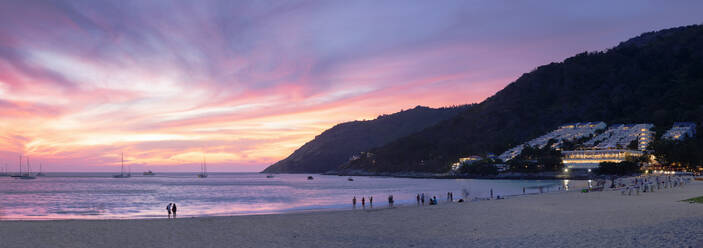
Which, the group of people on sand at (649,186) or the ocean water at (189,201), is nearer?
the ocean water at (189,201)

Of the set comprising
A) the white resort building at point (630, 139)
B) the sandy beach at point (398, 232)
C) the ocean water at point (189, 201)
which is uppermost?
the white resort building at point (630, 139)

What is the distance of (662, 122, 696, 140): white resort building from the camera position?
178m

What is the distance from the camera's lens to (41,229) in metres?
25.0

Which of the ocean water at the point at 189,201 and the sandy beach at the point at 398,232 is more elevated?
the sandy beach at the point at 398,232

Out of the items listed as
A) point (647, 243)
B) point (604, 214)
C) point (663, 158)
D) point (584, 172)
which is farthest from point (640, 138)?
point (647, 243)

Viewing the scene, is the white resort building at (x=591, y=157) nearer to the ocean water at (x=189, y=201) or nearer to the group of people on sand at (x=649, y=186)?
the ocean water at (x=189, y=201)

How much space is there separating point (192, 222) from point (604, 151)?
579 ft

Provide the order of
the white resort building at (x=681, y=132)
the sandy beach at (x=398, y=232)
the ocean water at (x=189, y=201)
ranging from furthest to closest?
the white resort building at (x=681, y=132)
the ocean water at (x=189, y=201)
the sandy beach at (x=398, y=232)

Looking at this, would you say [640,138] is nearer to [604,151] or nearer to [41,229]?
[604,151]

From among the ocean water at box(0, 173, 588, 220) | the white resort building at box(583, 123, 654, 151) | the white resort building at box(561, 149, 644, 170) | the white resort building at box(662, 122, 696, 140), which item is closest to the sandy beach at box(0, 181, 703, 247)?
the ocean water at box(0, 173, 588, 220)

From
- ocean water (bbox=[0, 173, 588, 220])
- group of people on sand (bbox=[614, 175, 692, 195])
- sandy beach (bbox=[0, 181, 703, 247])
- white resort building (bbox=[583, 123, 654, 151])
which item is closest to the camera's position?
sandy beach (bbox=[0, 181, 703, 247])

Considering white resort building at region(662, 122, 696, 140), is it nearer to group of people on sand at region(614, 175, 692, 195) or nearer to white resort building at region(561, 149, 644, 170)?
white resort building at region(561, 149, 644, 170)

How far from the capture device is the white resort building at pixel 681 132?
584 ft

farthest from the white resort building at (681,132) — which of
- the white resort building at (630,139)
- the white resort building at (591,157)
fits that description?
the white resort building at (591,157)
